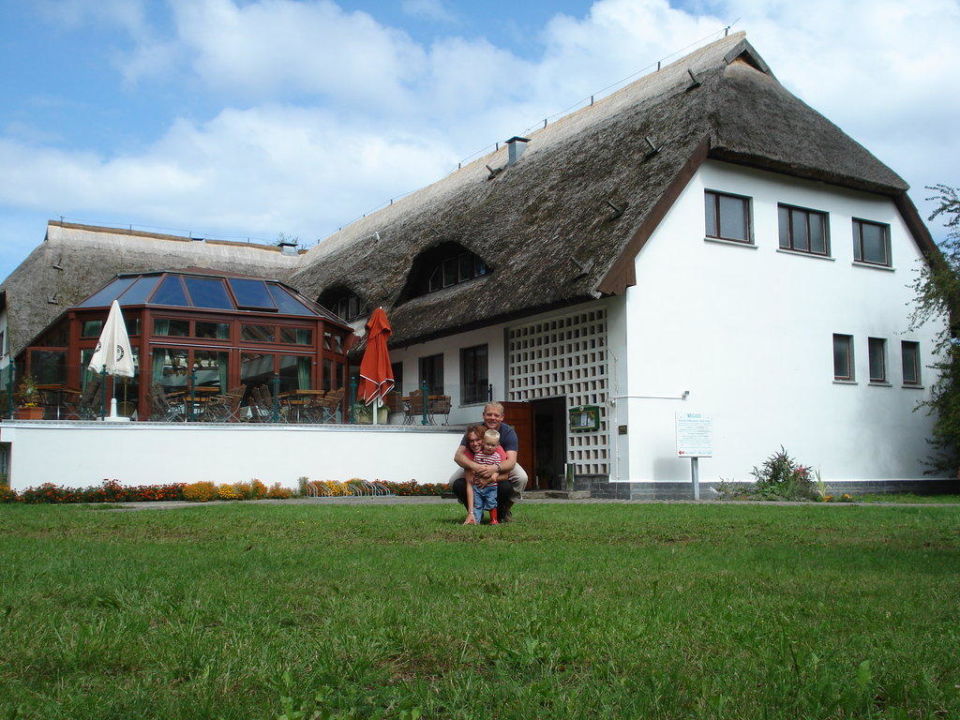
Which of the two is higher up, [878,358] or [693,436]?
[878,358]

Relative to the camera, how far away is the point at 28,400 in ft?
56.4

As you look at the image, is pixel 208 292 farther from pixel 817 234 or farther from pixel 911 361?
pixel 911 361

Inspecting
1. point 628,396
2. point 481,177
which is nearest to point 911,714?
point 628,396

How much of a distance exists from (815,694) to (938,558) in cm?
397

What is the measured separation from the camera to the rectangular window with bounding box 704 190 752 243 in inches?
755

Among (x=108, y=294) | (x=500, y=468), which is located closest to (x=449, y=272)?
(x=108, y=294)

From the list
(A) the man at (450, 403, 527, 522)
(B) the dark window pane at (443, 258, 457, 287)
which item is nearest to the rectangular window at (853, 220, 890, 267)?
(B) the dark window pane at (443, 258, 457, 287)

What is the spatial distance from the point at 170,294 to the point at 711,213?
1119cm

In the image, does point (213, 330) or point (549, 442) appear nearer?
point (213, 330)

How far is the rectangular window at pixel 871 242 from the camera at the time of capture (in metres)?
21.2

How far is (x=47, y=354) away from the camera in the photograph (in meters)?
19.5

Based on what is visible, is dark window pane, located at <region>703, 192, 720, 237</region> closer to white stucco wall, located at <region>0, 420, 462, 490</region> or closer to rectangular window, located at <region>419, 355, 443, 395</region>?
white stucco wall, located at <region>0, 420, 462, 490</region>

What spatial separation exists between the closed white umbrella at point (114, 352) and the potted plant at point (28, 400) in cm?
105

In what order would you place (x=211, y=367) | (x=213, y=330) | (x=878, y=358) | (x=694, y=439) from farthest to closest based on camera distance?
1. (x=878, y=358)
2. (x=213, y=330)
3. (x=211, y=367)
4. (x=694, y=439)
